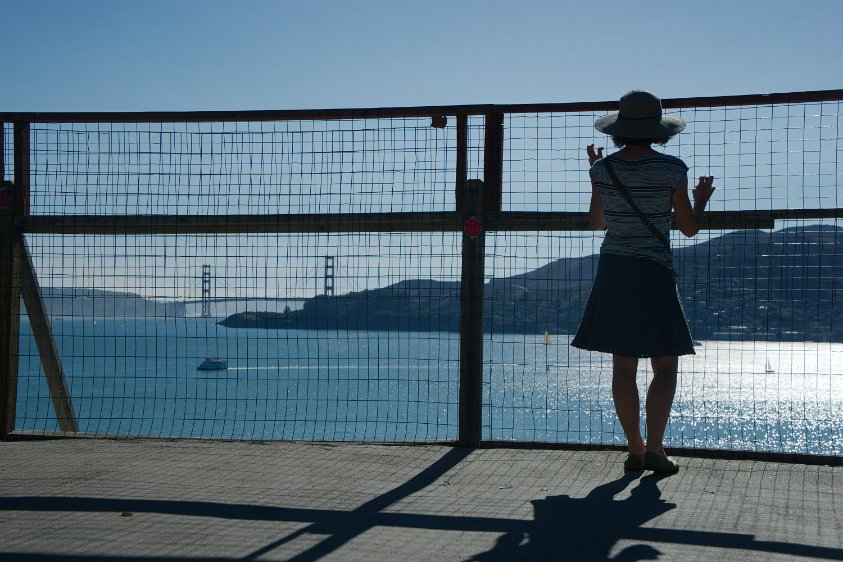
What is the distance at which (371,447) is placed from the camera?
16.5 feet

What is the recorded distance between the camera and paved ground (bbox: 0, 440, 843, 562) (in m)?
2.96

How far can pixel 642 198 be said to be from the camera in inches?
161

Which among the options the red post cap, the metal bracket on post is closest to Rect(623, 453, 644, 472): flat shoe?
the metal bracket on post

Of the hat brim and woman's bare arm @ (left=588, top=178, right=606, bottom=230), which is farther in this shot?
woman's bare arm @ (left=588, top=178, right=606, bottom=230)

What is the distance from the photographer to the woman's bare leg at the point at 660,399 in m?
4.09

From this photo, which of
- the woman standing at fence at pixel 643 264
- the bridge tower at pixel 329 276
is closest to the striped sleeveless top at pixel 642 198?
the woman standing at fence at pixel 643 264

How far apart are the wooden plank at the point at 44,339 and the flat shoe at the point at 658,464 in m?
3.44

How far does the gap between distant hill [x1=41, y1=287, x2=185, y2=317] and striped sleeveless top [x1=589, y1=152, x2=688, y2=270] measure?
2.93 meters

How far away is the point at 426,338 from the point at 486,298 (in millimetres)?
505

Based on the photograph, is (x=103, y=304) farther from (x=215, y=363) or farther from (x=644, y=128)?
(x=215, y=363)

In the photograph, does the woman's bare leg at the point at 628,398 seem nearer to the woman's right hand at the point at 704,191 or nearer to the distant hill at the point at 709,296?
the woman's right hand at the point at 704,191

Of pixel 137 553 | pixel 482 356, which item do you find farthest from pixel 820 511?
pixel 137 553

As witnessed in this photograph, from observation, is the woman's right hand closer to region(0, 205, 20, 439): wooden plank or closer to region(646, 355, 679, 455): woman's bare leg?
region(646, 355, 679, 455): woman's bare leg

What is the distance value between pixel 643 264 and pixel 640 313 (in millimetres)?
220
